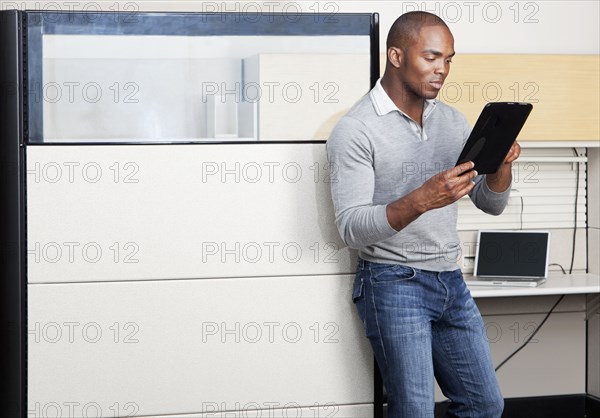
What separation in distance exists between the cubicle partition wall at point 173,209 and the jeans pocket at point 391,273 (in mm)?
273

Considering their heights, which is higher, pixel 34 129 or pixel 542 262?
pixel 34 129

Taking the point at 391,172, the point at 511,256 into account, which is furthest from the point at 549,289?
the point at 391,172

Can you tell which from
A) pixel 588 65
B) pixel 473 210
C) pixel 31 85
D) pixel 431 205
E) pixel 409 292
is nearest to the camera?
pixel 431 205

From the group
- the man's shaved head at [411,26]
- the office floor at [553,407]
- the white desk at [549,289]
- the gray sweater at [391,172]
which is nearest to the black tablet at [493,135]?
the gray sweater at [391,172]

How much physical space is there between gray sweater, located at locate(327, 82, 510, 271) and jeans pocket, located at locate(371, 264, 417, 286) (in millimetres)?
18

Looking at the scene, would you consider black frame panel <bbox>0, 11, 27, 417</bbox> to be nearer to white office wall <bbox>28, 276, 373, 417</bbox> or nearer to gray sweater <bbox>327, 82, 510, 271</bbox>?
white office wall <bbox>28, 276, 373, 417</bbox>

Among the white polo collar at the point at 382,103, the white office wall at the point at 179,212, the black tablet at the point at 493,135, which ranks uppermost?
the white polo collar at the point at 382,103

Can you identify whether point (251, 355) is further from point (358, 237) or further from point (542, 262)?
point (542, 262)

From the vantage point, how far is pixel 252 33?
2703 millimetres

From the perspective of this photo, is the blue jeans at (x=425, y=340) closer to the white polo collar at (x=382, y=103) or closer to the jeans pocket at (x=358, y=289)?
the jeans pocket at (x=358, y=289)

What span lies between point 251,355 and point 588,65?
173cm

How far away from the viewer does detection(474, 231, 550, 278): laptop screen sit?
3.57 meters

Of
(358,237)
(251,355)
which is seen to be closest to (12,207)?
(251,355)

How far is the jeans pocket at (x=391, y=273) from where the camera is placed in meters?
2.50
